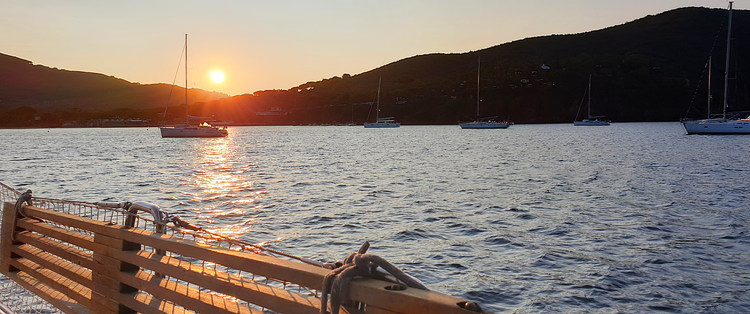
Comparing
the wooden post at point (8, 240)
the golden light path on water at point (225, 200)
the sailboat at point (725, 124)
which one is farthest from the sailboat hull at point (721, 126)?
the wooden post at point (8, 240)

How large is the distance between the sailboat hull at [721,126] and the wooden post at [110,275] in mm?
→ 75665

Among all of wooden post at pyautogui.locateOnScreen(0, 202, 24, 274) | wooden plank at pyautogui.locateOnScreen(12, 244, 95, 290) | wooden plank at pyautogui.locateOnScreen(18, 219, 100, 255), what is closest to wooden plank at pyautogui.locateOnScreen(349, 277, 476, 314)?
wooden plank at pyautogui.locateOnScreen(18, 219, 100, 255)

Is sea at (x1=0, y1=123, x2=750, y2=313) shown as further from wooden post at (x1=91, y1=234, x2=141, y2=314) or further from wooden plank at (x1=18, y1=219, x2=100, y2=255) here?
wooden plank at (x1=18, y1=219, x2=100, y2=255)

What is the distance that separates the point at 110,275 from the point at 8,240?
2828 mm

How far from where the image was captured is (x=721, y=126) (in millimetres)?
65500

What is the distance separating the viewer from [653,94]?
168m

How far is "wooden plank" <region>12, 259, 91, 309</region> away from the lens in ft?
15.4

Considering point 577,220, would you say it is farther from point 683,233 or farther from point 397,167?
point 397,167

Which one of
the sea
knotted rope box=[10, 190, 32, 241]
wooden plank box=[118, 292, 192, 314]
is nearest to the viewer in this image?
wooden plank box=[118, 292, 192, 314]

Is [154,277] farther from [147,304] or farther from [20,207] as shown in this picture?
[20,207]

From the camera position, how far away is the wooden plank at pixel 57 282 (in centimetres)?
471

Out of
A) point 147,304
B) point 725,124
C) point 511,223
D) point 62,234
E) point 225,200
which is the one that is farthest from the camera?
point 725,124

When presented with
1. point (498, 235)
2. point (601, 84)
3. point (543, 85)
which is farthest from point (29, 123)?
point (498, 235)

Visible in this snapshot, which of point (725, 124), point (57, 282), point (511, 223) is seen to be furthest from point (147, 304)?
point (725, 124)
